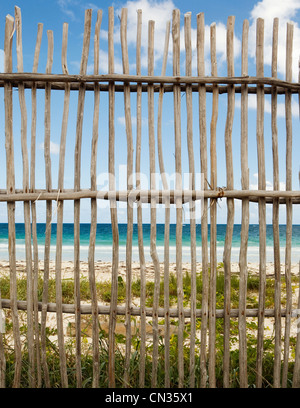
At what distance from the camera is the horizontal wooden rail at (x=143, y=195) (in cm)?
250

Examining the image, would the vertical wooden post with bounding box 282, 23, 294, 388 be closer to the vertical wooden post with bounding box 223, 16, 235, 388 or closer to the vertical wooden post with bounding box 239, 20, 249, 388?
the vertical wooden post with bounding box 239, 20, 249, 388

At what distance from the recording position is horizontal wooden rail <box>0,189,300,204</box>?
8.19ft

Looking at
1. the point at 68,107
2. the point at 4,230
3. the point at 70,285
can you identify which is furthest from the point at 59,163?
the point at 4,230

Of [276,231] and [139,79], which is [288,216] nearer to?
[276,231]

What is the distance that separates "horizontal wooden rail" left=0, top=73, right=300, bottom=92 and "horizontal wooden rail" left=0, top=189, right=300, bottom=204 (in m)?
0.76

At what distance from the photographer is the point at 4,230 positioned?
24.5 meters

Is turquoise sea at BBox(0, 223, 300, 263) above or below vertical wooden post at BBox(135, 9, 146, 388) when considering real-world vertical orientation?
below

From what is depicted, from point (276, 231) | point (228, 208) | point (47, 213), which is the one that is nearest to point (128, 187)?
point (47, 213)

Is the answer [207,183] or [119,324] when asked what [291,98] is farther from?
[119,324]

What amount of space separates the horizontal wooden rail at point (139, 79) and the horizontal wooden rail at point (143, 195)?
76 centimetres

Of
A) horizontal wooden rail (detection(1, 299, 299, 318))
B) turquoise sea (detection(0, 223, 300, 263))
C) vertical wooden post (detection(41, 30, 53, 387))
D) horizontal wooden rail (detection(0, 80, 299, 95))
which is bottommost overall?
turquoise sea (detection(0, 223, 300, 263))

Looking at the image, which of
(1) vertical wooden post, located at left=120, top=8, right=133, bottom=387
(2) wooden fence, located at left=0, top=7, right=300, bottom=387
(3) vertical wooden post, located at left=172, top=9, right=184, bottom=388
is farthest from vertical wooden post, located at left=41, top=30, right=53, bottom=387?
(3) vertical wooden post, located at left=172, top=9, right=184, bottom=388

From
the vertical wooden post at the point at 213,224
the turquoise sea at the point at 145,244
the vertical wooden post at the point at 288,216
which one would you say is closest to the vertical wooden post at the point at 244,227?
the vertical wooden post at the point at 213,224
